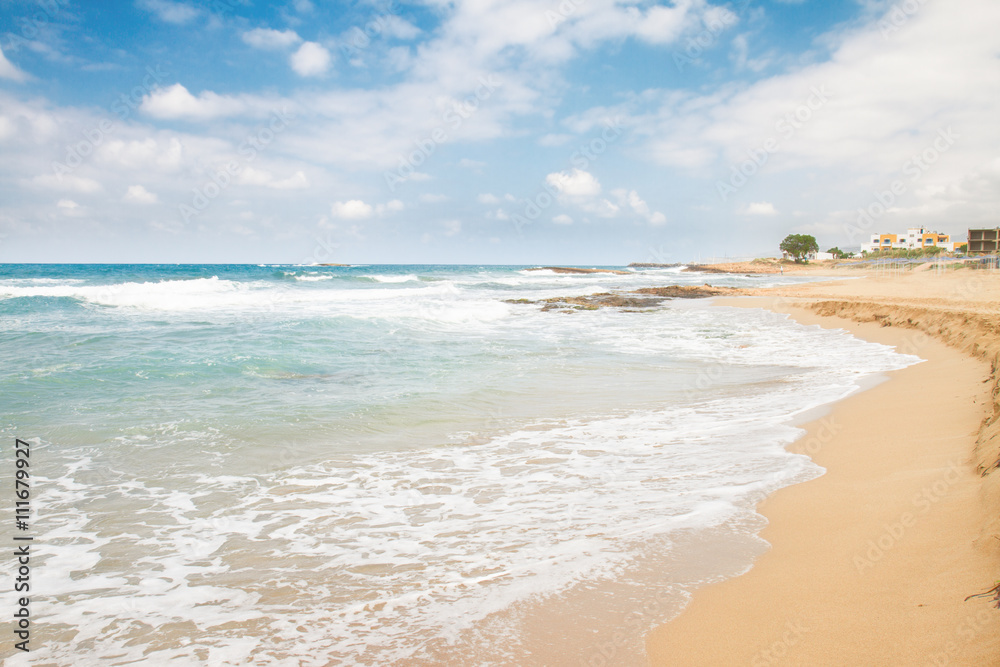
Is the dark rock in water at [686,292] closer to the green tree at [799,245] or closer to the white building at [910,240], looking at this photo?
the green tree at [799,245]

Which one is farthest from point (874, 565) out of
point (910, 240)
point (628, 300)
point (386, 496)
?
point (910, 240)

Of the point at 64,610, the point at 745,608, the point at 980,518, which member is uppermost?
the point at 980,518

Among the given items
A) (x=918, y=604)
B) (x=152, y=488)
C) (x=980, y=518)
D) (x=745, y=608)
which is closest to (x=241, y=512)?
(x=152, y=488)

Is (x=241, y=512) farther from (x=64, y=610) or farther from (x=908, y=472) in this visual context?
(x=908, y=472)

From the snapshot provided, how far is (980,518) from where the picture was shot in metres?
3.06

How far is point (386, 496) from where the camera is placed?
4.62 meters

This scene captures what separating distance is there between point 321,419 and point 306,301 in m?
21.0

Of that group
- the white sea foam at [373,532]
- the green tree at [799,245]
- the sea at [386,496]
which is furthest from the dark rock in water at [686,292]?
the green tree at [799,245]

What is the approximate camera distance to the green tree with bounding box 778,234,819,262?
9344cm

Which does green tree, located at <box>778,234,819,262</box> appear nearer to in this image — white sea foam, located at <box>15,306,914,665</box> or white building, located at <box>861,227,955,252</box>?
white building, located at <box>861,227,955,252</box>

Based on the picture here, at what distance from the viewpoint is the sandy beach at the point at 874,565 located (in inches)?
91.2

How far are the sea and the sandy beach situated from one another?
0.72 ft

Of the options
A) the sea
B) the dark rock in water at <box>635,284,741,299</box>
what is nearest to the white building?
the dark rock in water at <box>635,284,741,299</box>

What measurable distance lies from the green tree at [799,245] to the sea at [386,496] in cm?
9675
